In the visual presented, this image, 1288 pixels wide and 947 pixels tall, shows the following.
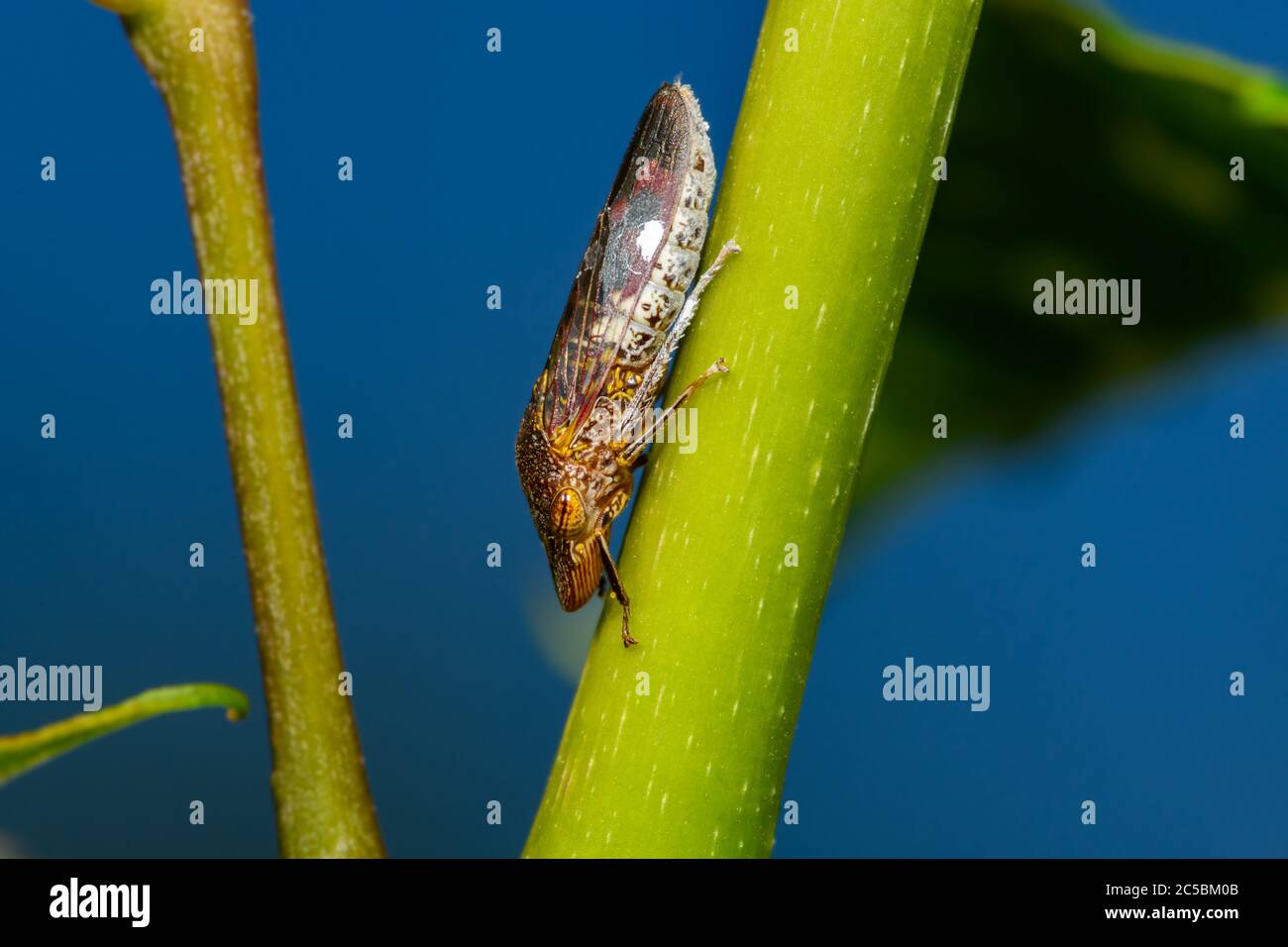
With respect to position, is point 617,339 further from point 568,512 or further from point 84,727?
point 84,727

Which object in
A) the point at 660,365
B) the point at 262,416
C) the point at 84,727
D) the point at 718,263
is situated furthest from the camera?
the point at 660,365

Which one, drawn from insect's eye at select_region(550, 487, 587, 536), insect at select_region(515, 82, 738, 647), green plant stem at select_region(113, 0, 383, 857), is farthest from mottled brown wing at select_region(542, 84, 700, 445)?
green plant stem at select_region(113, 0, 383, 857)

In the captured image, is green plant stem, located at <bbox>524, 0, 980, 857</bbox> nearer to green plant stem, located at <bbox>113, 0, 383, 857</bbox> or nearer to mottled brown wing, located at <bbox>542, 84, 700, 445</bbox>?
green plant stem, located at <bbox>113, 0, 383, 857</bbox>

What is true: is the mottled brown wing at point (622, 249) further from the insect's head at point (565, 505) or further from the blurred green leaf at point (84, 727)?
the blurred green leaf at point (84, 727)

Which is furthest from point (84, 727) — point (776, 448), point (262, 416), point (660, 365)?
point (660, 365)
